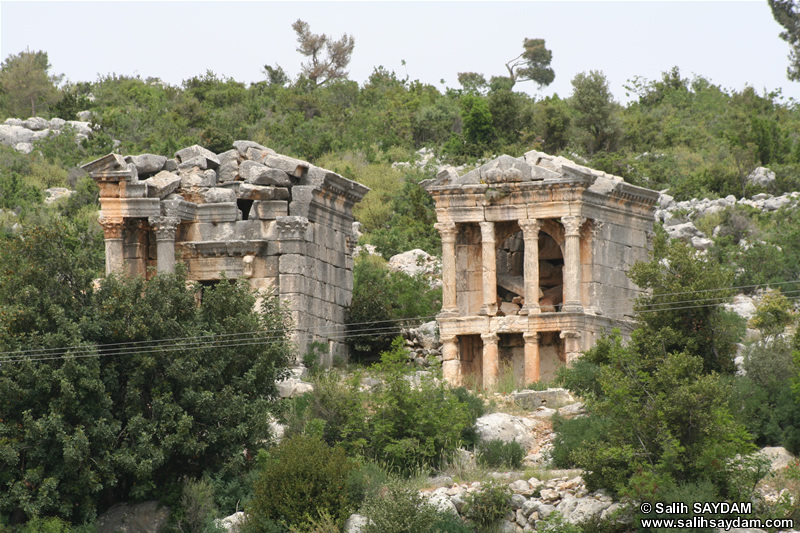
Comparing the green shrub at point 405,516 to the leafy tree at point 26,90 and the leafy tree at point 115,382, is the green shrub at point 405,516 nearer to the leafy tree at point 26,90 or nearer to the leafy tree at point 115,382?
the leafy tree at point 115,382

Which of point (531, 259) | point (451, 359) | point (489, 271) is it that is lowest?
point (451, 359)

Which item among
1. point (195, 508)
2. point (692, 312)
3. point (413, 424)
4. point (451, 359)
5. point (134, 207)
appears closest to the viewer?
point (195, 508)

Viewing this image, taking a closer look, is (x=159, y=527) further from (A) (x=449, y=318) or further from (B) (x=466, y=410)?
(A) (x=449, y=318)

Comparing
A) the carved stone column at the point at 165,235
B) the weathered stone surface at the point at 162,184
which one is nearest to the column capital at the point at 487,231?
the weathered stone surface at the point at 162,184

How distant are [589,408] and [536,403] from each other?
381 centimetres

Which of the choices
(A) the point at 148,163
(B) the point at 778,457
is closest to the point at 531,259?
(A) the point at 148,163

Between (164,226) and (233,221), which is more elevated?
(233,221)

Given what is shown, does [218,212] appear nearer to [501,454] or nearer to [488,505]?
[501,454]

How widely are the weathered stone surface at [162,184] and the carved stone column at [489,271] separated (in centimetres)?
757

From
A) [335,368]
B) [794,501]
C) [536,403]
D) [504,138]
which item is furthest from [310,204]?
[504,138]

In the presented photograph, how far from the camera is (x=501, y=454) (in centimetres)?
2811

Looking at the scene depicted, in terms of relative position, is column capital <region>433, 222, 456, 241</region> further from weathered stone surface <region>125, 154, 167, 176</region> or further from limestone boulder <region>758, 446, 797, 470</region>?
limestone boulder <region>758, 446, 797, 470</region>

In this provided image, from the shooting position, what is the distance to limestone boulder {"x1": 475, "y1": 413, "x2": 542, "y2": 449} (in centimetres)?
2897

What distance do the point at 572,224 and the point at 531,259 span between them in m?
1.37
